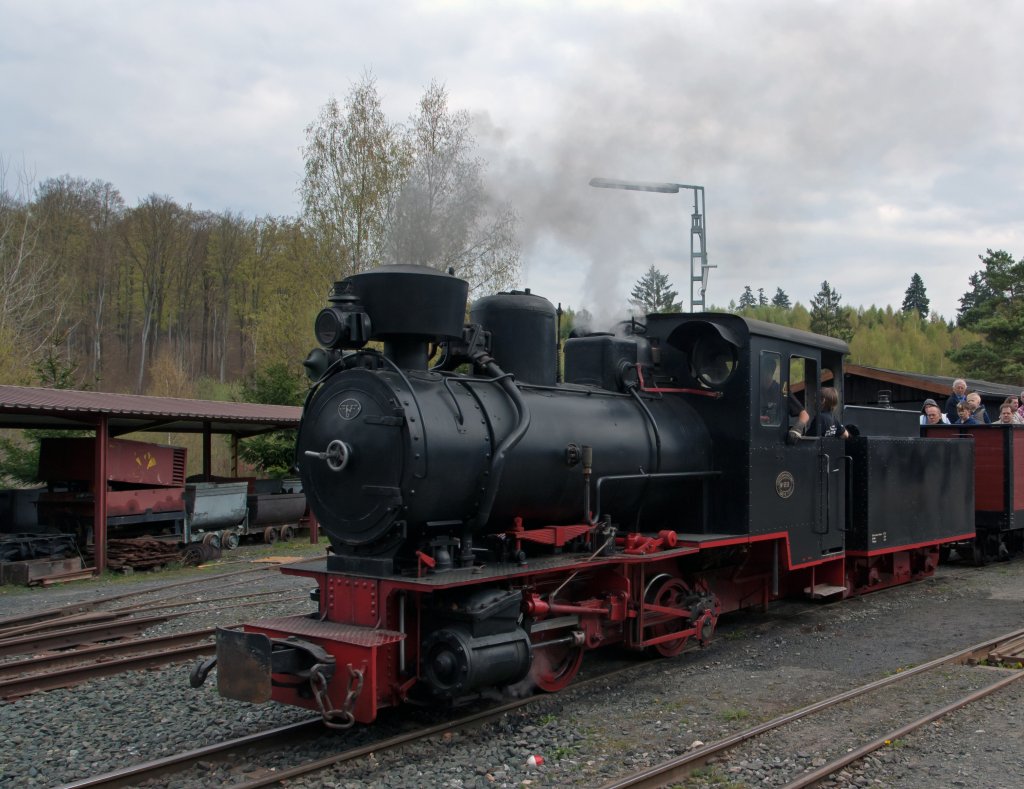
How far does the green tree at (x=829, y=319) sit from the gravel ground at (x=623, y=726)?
3663 cm

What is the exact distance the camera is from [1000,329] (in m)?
28.3

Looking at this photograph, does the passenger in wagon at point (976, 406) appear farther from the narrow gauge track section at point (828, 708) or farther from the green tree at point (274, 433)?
the green tree at point (274, 433)

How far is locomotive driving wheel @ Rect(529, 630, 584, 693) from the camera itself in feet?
20.0

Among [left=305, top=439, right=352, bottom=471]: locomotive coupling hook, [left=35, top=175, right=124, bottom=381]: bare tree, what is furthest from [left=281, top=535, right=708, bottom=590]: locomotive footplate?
[left=35, top=175, right=124, bottom=381]: bare tree

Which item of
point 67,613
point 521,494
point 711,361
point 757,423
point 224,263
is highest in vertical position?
point 224,263

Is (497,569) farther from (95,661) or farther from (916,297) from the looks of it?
(916,297)

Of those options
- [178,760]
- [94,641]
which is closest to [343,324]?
[178,760]

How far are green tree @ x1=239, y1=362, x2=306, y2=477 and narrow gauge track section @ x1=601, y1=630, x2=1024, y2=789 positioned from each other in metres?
14.6

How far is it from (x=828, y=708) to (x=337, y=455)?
370 cm

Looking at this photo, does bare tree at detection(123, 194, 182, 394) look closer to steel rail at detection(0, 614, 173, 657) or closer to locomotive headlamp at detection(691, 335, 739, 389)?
steel rail at detection(0, 614, 173, 657)

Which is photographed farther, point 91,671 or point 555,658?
point 91,671

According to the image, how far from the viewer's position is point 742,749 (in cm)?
512

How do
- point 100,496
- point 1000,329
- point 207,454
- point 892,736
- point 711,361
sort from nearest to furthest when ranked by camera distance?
point 892,736
point 711,361
point 100,496
point 207,454
point 1000,329

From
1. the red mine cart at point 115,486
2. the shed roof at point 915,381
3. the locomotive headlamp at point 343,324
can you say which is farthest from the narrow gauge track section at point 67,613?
the shed roof at point 915,381
